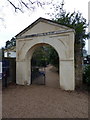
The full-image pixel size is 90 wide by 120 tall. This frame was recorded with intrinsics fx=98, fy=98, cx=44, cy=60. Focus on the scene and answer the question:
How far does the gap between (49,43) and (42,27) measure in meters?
1.39

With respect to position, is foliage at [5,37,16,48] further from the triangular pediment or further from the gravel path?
the gravel path

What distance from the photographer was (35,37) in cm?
757

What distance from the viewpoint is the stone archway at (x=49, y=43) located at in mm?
6535

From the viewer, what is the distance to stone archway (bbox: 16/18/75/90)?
6.54m

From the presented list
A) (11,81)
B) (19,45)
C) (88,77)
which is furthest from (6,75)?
(88,77)

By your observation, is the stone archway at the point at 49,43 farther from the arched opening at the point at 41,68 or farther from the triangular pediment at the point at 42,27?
the arched opening at the point at 41,68

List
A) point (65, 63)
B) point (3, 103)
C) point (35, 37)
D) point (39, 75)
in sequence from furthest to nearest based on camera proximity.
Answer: point (39, 75)
point (35, 37)
point (65, 63)
point (3, 103)

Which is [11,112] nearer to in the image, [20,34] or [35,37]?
[35,37]

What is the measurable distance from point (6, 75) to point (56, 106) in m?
5.01

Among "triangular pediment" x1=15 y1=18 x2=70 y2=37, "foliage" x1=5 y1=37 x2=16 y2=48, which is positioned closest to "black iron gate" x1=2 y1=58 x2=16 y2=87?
"triangular pediment" x1=15 y1=18 x2=70 y2=37

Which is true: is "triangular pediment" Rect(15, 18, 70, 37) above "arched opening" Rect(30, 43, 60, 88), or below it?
above

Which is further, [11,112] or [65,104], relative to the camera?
[65,104]

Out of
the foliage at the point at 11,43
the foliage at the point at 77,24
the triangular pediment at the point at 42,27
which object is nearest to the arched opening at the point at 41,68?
the triangular pediment at the point at 42,27

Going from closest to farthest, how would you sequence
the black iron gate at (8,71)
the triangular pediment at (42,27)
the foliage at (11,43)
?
the triangular pediment at (42,27), the black iron gate at (8,71), the foliage at (11,43)
